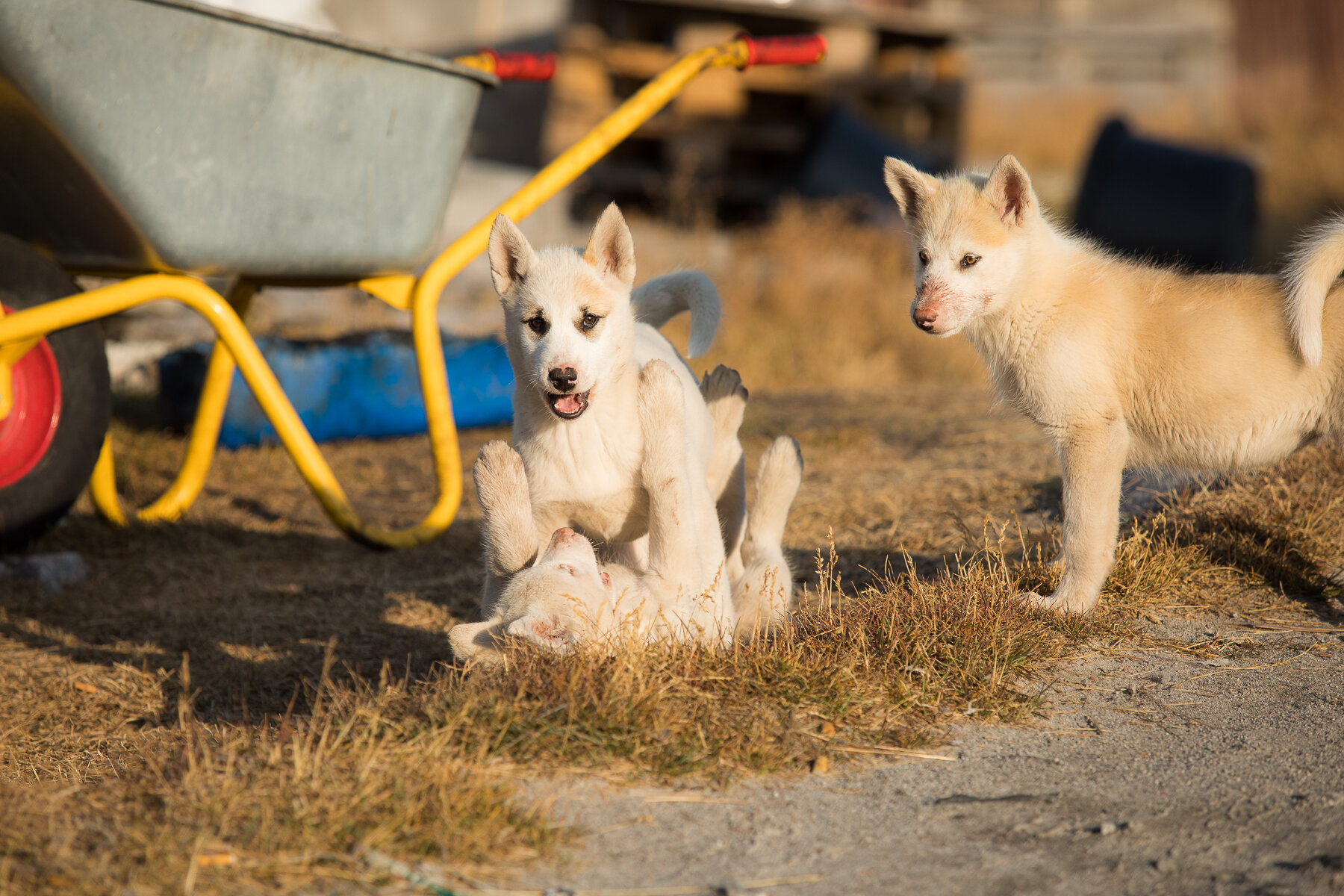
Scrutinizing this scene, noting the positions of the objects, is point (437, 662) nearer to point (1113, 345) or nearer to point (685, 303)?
point (685, 303)

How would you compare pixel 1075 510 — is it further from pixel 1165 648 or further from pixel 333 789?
pixel 333 789

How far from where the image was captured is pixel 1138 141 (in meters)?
8.98

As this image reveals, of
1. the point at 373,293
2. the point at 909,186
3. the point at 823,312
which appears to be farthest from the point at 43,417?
the point at 823,312

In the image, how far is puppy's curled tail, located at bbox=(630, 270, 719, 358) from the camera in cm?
334

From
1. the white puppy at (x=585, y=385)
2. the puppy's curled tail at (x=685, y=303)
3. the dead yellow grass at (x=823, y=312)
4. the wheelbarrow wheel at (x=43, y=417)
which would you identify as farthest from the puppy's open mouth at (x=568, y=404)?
the dead yellow grass at (x=823, y=312)

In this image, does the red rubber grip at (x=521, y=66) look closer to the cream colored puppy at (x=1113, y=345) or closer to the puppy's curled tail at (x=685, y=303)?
the puppy's curled tail at (x=685, y=303)

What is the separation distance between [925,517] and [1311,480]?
1.30m

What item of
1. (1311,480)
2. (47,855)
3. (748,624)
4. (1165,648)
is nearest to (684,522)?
(748,624)

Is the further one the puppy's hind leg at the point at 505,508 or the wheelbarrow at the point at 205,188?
the wheelbarrow at the point at 205,188

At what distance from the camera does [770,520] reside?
362cm

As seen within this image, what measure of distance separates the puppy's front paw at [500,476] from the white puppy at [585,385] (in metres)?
0.09

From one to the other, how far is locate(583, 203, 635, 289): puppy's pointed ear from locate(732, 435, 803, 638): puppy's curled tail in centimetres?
A: 79

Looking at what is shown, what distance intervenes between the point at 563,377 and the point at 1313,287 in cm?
191

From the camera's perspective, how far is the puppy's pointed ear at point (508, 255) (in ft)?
9.85
